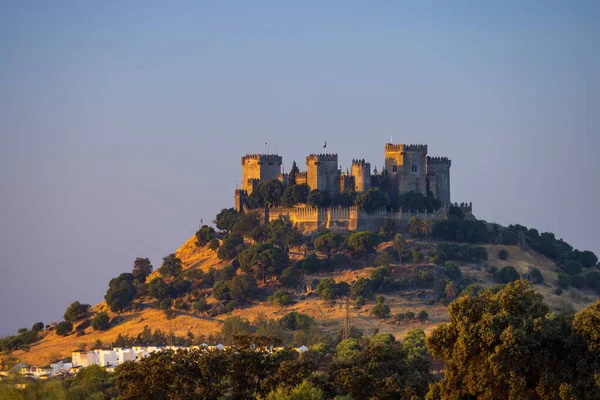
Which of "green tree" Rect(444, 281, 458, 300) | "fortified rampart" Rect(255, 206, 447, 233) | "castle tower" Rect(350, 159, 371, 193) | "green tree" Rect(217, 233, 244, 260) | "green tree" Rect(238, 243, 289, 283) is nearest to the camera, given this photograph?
"green tree" Rect(444, 281, 458, 300)

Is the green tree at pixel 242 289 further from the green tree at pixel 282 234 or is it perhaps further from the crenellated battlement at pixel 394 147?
the crenellated battlement at pixel 394 147

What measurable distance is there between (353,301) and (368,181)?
1414 cm

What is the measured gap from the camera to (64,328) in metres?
102

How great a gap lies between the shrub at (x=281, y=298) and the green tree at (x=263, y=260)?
3335mm

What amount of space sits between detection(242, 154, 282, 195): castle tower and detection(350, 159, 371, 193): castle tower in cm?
1042

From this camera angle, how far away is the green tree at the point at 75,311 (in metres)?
105

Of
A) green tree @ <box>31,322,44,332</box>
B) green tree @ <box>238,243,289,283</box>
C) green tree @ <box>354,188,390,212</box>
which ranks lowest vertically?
green tree @ <box>31,322,44,332</box>

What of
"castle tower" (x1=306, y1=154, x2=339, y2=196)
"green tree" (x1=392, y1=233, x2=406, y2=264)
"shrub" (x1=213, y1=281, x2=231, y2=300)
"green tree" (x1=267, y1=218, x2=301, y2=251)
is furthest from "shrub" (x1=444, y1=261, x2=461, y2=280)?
"shrub" (x1=213, y1=281, x2=231, y2=300)

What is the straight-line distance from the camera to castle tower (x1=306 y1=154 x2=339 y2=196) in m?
105

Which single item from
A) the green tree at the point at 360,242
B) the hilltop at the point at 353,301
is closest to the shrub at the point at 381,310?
the hilltop at the point at 353,301

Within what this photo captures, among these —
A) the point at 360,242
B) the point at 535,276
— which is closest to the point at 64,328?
the point at 360,242

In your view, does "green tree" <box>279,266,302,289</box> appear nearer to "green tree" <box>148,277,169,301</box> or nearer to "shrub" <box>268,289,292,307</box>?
"shrub" <box>268,289,292,307</box>

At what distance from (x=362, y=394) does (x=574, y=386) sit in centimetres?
1136

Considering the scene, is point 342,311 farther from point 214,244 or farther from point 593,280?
point 593,280
